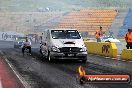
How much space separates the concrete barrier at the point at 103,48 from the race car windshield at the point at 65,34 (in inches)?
174

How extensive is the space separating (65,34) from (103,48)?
595 cm

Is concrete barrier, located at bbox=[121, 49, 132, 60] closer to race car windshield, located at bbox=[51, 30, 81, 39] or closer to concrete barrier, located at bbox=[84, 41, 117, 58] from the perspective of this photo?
concrete barrier, located at bbox=[84, 41, 117, 58]

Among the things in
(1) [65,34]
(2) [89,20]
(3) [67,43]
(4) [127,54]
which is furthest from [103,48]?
(2) [89,20]

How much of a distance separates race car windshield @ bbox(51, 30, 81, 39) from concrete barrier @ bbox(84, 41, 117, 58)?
443 cm

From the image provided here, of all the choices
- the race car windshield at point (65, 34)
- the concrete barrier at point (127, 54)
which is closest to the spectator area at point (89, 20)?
the concrete barrier at point (127, 54)

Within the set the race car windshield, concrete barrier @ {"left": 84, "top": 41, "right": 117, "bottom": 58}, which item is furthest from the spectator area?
the race car windshield

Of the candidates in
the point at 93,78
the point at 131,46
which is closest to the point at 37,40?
the point at 131,46

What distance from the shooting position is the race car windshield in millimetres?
17812

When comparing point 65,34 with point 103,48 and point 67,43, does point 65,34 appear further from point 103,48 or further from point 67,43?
point 103,48

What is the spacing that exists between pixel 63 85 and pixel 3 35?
55.9 meters

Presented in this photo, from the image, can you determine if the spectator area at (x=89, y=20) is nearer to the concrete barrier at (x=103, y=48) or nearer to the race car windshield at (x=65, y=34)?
the concrete barrier at (x=103, y=48)

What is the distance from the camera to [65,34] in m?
18.2

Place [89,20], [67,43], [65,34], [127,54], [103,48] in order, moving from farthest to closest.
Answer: [89,20] → [103,48] → [127,54] → [65,34] → [67,43]

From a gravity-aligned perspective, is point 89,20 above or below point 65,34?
above
